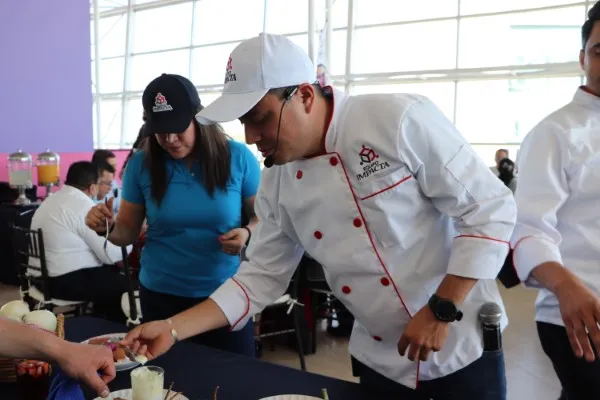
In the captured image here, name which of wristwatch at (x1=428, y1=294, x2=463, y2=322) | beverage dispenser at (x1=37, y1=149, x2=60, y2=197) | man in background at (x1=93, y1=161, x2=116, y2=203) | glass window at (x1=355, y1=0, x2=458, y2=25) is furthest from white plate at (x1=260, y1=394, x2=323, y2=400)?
glass window at (x1=355, y1=0, x2=458, y2=25)

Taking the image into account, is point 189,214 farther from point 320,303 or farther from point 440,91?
point 440,91

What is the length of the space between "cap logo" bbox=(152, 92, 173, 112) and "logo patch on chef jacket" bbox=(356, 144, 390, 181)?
0.79 meters

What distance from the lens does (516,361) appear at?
12.5 ft

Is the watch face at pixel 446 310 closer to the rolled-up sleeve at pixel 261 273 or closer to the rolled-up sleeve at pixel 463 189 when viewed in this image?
the rolled-up sleeve at pixel 463 189

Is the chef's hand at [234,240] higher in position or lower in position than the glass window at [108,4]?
lower

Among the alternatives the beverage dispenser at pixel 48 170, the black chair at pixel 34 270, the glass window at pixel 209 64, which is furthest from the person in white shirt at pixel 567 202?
the glass window at pixel 209 64

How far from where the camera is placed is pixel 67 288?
368 cm

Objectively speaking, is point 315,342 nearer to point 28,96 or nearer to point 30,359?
point 30,359

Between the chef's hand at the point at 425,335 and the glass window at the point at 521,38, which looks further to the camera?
the glass window at the point at 521,38

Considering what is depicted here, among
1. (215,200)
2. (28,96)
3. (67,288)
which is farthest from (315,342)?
(28,96)

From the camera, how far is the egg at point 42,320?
1.53 metres

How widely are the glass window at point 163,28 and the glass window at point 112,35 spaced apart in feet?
1.61

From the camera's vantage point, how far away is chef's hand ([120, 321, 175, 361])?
1.45 metres

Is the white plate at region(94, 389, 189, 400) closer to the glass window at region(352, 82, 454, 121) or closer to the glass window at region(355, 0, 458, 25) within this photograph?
the glass window at region(352, 82, 454, 121)
